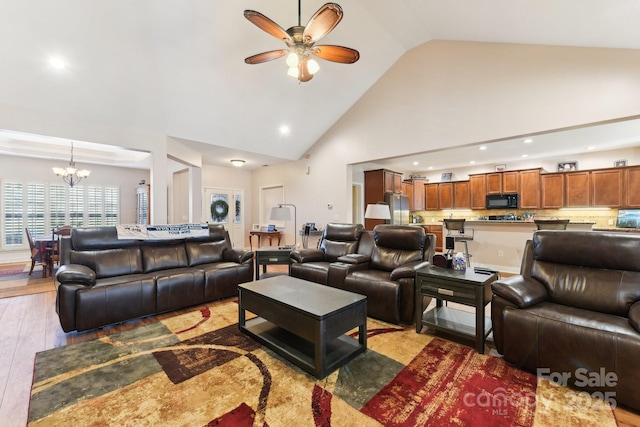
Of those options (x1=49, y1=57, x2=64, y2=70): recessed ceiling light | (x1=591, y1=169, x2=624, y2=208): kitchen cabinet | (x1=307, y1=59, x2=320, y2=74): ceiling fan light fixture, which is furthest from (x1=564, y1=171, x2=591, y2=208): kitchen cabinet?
(x1=49, y1=57, x2=64, y2=70): recessed ceiling light

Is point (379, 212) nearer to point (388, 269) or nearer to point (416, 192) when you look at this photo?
point (388, 269)

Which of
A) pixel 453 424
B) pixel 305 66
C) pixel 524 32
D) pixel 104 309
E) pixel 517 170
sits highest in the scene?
pixel 524 32

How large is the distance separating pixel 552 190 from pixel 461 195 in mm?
2148

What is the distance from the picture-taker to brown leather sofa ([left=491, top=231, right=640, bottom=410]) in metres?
1.74

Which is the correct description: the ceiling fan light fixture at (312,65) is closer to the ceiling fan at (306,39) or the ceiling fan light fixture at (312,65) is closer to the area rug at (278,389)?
the ceiling fan at (306,39)

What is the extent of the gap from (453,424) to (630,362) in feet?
3.76

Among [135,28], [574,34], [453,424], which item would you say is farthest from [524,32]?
[135,28]

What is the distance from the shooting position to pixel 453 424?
1592 millimetres

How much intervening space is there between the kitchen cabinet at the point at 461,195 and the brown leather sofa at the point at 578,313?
6278 millimetres

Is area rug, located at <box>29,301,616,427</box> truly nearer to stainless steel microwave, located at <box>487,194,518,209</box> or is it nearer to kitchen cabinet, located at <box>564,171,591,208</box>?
stainless steel microwave, located at <box>487,194,518,209</box>

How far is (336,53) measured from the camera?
120 inches

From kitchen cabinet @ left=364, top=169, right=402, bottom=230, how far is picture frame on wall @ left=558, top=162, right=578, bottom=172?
4.22 m

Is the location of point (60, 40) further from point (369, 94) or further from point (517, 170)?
point (517, 170)

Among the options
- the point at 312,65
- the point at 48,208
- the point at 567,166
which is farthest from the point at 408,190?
the point at 48,208
